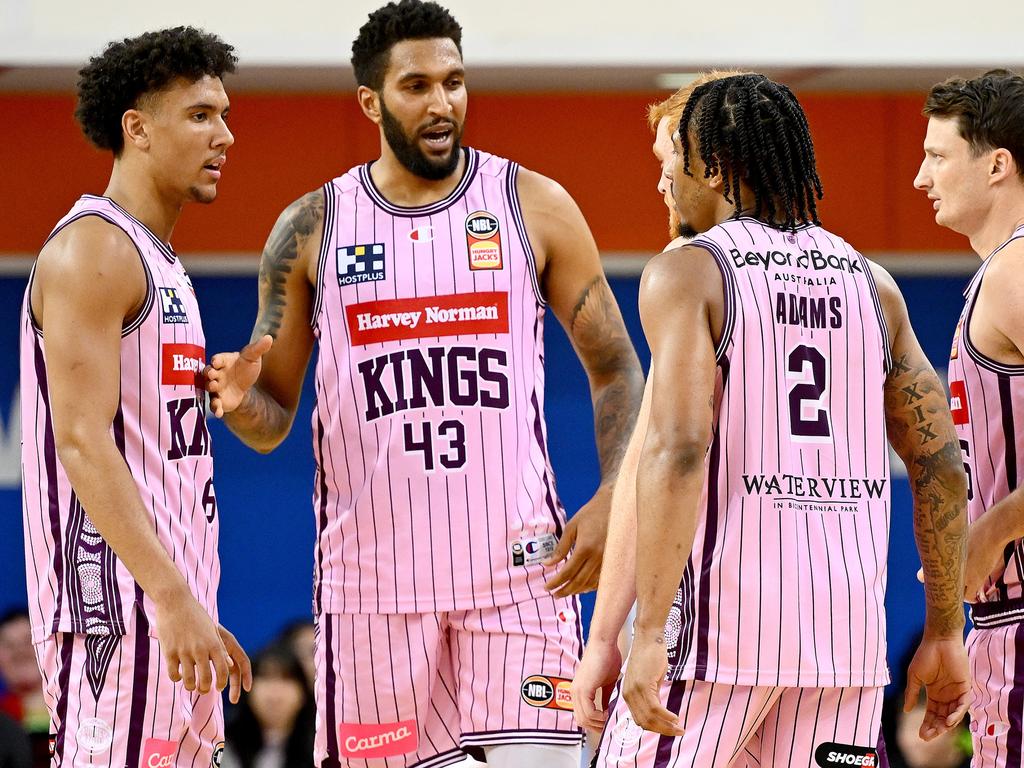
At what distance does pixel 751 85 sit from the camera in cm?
325

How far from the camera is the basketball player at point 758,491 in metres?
3.00

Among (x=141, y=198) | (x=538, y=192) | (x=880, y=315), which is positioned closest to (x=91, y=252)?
(x=141, y=198)

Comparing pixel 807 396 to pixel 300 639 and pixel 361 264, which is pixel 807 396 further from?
pixel 300 639

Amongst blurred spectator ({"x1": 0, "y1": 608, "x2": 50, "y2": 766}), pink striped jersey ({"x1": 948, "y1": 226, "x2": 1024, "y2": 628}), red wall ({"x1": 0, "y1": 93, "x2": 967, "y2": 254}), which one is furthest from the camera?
red wall ({"x1": 0, "y1": 93, "x2": 967, "y2": 254})

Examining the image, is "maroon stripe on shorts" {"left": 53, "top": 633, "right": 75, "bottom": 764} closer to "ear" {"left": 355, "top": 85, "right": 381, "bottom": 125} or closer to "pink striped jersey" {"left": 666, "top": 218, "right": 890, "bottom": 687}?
"pink striped jersey" {"left": 666, "top": 218, "right": 890, "bottom": 687}

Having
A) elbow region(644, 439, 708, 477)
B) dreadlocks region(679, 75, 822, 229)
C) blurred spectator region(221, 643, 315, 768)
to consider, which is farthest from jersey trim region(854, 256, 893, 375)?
blurred spectator region(221, 643, 315, 768)

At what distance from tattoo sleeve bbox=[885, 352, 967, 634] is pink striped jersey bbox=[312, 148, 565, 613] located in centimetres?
115

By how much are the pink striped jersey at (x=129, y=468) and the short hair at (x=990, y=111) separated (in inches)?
80.2

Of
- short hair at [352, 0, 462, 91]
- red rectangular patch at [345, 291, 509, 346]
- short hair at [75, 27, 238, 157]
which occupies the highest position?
short hair at [352, 0, 462, 91]

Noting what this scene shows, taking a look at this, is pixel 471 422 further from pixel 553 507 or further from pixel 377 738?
pixel 377 738

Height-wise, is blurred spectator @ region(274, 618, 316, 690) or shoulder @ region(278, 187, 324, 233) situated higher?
shoulder @ region(278, 187, 324, 233)

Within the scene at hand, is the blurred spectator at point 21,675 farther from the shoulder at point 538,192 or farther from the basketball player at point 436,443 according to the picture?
A: the shoulder at point 538,192

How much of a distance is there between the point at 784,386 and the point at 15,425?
5591 mm

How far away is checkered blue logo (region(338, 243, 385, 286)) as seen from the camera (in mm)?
4191
